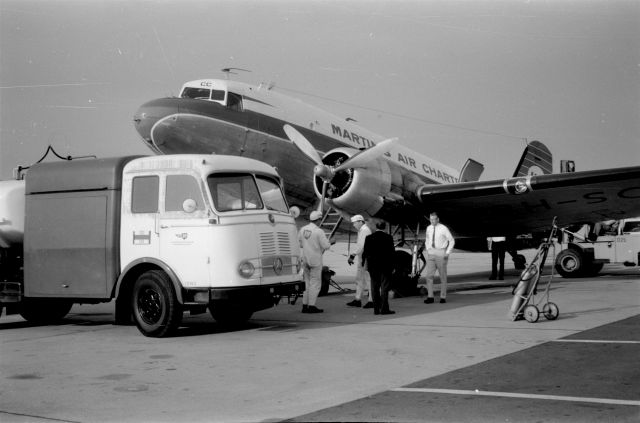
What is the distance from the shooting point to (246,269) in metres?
9.19

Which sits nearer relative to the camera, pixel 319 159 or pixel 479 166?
pixel 319 159

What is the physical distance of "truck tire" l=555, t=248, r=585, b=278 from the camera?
Answer: 69.8ft

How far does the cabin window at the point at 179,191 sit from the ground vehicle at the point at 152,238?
15 mm

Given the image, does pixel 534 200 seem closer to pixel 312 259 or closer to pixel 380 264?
pixel 380 264

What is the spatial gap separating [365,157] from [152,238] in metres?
7.57

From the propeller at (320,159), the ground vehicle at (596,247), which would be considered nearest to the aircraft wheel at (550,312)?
the propeller at (320,159)

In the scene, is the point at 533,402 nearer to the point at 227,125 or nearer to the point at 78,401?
the point at 78,401

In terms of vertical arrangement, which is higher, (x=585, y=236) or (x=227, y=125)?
(x=227, y=125)

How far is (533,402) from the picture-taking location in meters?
5.03

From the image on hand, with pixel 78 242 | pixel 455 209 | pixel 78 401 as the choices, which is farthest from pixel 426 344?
pixel 455 209

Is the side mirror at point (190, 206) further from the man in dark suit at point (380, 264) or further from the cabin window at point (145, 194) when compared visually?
the man in dark suit at point (380, 264)

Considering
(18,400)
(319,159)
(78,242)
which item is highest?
(319,159)

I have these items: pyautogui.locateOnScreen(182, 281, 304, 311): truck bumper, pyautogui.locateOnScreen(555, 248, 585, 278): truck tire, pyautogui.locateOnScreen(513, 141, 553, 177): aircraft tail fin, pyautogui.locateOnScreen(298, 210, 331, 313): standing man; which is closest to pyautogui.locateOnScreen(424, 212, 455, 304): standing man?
pyautogui.locateOnScreen(298, 210, 331, 313): standing man

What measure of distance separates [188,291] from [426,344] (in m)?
3.34
